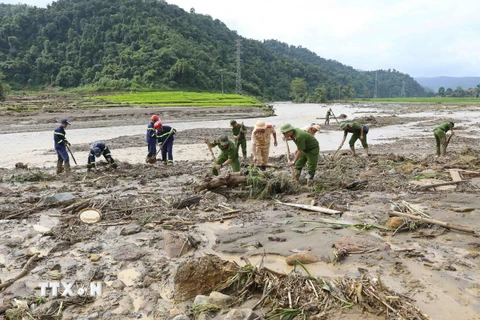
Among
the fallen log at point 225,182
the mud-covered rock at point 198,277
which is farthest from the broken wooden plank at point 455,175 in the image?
the mud-covered rock at point 198,277

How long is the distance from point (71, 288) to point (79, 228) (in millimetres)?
1806

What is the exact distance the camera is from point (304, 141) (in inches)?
283

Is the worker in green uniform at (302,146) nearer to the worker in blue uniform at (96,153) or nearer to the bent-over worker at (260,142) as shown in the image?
the bent-over worker at (260,142)

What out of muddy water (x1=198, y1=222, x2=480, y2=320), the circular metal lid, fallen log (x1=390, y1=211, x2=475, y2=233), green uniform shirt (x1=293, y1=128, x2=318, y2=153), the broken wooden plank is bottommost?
the circular metal lid

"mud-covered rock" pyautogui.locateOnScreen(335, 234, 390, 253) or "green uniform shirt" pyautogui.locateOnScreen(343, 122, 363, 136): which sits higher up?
"green uniform shirt" pyautogui.locateOnScreen(343, 122, 363, 136)

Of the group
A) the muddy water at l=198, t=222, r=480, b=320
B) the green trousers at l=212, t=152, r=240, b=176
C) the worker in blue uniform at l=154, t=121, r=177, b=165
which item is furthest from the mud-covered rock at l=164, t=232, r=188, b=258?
the worker in blue uniform at l=154, t=121, r=177, b=165

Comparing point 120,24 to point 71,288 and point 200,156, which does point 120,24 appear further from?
point 71,288

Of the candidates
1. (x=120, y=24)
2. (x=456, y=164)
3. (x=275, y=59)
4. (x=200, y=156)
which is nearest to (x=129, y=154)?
(x=200, y=156)

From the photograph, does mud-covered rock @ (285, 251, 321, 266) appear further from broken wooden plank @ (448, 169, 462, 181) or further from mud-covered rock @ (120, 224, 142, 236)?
broken wooden plank @ (448, 169, 462, 181)

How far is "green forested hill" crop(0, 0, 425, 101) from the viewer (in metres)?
62.7

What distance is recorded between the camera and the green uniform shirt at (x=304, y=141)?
23.2 ft

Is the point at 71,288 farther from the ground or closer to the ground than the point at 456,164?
closer to the ground

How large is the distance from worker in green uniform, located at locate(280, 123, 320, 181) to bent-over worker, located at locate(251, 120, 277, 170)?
1553mm

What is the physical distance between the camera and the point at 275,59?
117750 mm
